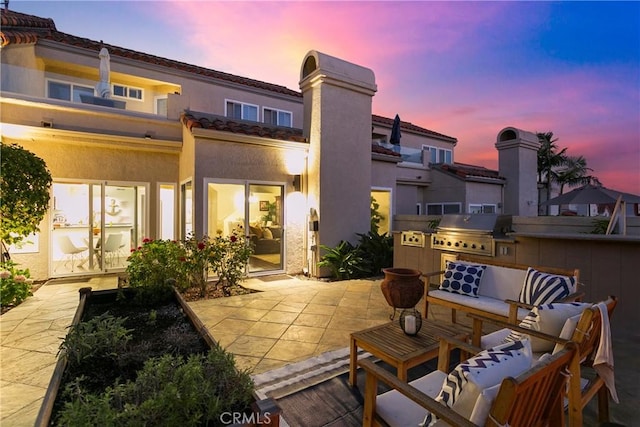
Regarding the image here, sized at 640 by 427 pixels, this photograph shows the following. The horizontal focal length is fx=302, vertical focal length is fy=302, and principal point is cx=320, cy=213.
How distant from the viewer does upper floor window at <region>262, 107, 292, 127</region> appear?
13.3 m

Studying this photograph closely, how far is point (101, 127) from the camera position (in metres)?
Answer: 7.46

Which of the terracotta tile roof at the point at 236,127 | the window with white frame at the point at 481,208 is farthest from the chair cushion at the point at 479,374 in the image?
the window with white frame at the point at 481,208

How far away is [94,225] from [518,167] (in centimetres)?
1554

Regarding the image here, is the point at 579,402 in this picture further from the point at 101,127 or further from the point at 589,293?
the point at 101,127

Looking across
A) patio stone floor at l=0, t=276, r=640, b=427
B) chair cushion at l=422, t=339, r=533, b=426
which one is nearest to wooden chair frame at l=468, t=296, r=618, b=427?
patio stone floor at l=0, t=276, r=640, b=427

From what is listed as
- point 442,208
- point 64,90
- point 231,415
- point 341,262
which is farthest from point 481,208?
point 64,90

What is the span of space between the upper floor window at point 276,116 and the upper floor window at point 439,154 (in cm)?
819

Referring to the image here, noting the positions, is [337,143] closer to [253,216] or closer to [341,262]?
[253,216]

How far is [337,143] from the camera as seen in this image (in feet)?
27.0

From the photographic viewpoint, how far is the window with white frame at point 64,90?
9844 mm

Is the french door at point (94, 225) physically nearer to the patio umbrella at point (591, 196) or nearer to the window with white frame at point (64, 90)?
the window with white frame at point (64, 90)

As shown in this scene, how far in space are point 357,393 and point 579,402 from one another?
Result: 1.73m

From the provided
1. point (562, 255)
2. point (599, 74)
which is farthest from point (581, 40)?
point (562, 255)

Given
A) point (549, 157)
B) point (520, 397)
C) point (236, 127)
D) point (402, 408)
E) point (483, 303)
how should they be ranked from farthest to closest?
point (549, 157) → point (236, 127) → point (483, 303) → point (402, 408) → point (520, 397)
